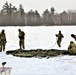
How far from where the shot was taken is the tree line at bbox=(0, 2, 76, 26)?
11006cm

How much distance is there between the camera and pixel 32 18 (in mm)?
118500

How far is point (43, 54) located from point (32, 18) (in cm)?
10313

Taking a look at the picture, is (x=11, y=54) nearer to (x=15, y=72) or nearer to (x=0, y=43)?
(x=0, y=43)

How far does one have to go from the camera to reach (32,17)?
119 meters

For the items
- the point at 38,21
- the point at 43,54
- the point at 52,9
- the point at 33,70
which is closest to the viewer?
the point at 33,70

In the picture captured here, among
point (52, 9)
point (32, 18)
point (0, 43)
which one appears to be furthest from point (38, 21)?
point (0, 43)

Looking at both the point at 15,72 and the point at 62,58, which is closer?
the point at 15,72

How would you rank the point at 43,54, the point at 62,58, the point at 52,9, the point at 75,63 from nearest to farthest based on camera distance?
the point at 75,63, the point at 62,58, the point at 43,54, the point at 52,9

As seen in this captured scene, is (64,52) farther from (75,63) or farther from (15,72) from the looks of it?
(15,72)

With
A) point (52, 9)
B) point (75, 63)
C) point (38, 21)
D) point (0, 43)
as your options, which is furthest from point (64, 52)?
point (52, 9)

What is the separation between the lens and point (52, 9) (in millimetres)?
124812

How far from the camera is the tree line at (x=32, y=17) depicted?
110m

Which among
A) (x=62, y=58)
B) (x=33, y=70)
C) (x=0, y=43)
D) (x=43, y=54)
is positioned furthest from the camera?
Result: (x=0, y=43)

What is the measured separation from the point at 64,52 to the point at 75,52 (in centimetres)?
56
